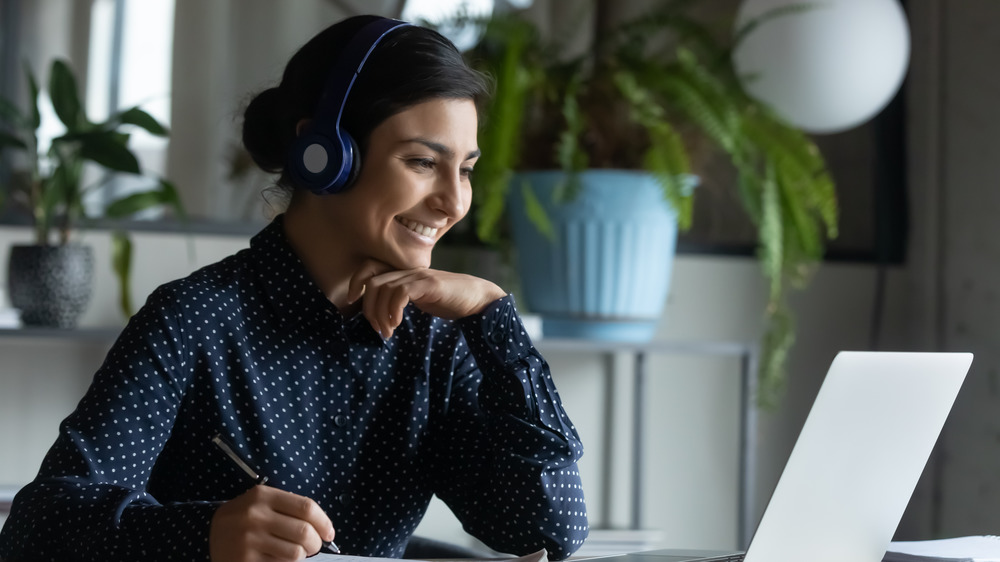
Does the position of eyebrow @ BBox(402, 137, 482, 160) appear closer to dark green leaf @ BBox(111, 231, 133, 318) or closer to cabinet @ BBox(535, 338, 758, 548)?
cabinet @ BBox(535, 338, 758, 548)

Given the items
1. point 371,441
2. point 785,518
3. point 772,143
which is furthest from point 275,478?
point 772,143

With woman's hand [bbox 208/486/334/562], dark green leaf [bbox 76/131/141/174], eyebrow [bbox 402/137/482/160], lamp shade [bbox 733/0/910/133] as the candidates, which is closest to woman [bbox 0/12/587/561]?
eyebrow [bbox 402/137/482/160]

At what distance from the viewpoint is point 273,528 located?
71cm

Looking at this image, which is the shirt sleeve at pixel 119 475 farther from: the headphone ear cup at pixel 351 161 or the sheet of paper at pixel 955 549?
the sheet of paper at pixel 955 549

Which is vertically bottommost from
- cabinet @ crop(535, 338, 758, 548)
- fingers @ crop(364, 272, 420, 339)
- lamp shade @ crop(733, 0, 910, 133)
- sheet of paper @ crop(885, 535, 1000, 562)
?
cabinet @ crop(535, 338, 758, 548)

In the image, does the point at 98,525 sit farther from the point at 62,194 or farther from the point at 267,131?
the point at 62,194

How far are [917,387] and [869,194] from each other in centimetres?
170

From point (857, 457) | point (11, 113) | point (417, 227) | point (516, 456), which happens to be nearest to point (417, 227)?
point (417, 227)

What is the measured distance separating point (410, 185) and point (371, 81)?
0.11 m

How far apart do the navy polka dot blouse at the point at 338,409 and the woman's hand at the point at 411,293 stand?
20mm

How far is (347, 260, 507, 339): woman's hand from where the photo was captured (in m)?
1.02

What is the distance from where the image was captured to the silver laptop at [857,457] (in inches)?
28.7

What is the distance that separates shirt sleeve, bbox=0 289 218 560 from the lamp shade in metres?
1.20

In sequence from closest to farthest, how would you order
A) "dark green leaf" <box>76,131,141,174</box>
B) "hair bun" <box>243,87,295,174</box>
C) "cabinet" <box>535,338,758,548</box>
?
"hair bun" <box>243,87,295,174</box>, "dark green leaf" <box>76,131,141,174</box>, "cabinet" <box>535,338,758,548</box>
